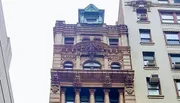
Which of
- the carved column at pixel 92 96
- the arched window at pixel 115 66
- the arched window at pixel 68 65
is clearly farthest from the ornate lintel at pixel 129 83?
the arched window at pixel 68 65

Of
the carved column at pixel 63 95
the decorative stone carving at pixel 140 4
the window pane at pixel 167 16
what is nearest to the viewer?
the carved column at pixel 63 95

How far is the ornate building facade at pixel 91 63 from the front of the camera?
32556 millimetres

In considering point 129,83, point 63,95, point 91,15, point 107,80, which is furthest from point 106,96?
point 91,15

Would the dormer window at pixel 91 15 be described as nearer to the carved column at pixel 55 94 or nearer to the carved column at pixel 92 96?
the carved column at pixel 92 96

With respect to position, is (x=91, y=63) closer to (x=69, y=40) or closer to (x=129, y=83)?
→ (x=69, y=40)

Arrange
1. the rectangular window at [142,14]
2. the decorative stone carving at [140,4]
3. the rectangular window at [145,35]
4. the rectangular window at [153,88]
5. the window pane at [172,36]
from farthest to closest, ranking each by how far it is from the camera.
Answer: the decorative stone carving at [140,4]
the rectangular window at [142,14]
the window pane at [172,36]
the rectangular window at [145,35]
the rectangular window at [153,88]

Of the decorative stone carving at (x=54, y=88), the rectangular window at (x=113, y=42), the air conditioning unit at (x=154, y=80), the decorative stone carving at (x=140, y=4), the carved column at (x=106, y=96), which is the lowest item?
the carved column at (x=106, y=96)

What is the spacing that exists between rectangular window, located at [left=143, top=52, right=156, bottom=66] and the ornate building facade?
1.62 meters

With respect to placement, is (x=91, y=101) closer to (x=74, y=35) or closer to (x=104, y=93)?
(x=104, y=93)

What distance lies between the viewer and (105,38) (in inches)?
1476

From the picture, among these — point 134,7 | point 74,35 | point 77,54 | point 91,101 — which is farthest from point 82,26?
point 91,101

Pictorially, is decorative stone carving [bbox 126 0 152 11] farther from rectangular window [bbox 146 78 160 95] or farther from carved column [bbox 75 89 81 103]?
carved column [bbox 75 89 81 103]

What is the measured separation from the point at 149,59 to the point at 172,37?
4238mm

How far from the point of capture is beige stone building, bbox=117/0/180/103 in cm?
3278
